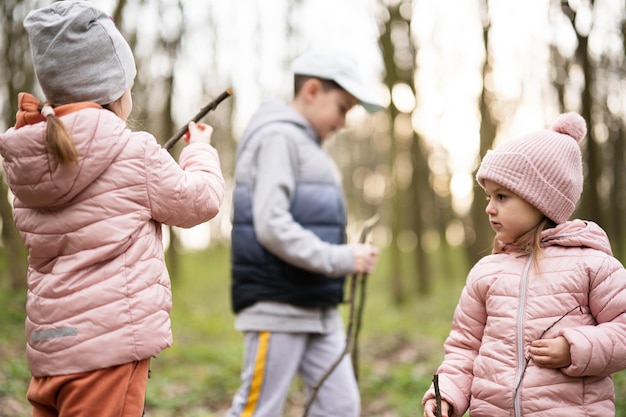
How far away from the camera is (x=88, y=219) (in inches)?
86.0

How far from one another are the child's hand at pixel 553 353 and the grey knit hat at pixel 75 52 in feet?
5.42

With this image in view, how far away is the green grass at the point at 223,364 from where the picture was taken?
5.96 meters

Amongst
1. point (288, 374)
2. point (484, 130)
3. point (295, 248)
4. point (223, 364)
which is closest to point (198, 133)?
point (295, 248)

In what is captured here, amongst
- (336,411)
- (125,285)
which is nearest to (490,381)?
(125,285)

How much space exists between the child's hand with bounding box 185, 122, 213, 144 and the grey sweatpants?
124 cm

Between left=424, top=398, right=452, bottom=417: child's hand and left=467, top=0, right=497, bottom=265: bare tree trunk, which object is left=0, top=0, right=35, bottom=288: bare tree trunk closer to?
left=467, top=0, right=497, bottom=265: bare tree trunk

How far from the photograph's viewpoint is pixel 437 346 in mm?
8727

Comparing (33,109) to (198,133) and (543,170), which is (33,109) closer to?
(198,133)

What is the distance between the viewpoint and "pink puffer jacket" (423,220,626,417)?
6.64ft

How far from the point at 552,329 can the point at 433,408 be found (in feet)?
1.57

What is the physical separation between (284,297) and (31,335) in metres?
1.42

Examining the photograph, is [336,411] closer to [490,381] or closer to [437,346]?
[490,381]

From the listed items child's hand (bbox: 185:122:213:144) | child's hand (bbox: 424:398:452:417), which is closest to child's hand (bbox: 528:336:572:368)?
child's hand (bbox: 424:398:452:417)

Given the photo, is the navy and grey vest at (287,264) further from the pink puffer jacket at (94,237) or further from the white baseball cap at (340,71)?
the pink puffer jacket at (94,237)
